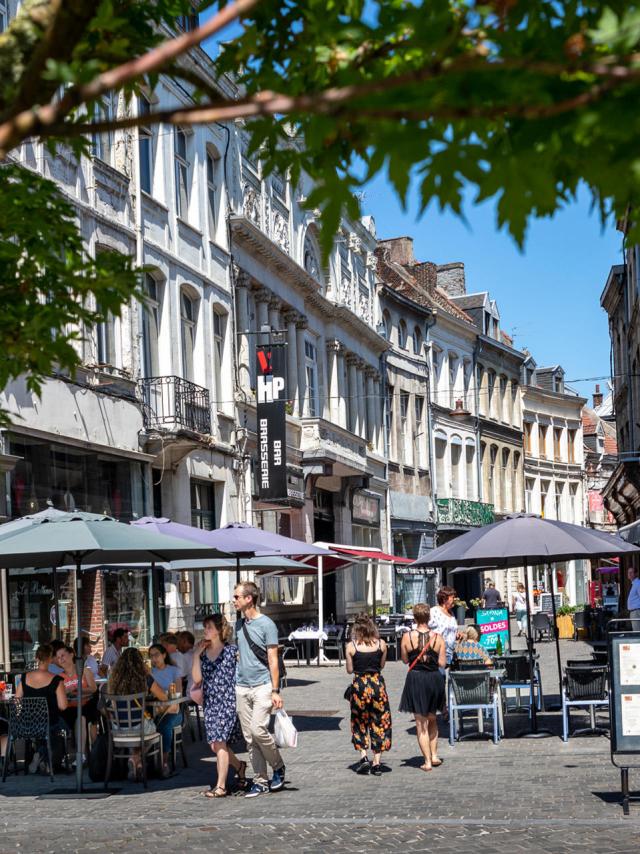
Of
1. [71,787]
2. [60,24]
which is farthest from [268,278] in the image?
[60,24]

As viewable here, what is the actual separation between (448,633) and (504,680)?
2.82 feet

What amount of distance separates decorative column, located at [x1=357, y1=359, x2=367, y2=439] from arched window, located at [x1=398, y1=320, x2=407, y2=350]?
5.42 m

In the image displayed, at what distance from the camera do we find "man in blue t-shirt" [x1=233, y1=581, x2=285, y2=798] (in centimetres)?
1109

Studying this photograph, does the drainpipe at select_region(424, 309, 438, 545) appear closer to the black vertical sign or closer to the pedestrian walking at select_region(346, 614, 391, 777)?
the black vertical sign

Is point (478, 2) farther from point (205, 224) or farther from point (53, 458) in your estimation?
point (205, 224)

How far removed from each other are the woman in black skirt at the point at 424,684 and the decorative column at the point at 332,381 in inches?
1000

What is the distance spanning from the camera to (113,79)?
11.0ft

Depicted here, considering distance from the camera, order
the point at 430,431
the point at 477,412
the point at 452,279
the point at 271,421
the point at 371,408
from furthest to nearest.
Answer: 1. the point at 452,279
2. the point at 477,412
3. the point at 430,431
4. the point at 371,408
5. the point at 271,421

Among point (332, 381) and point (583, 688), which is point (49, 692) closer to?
point (583, 688)

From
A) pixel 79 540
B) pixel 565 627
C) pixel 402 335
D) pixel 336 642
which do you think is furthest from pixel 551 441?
pixel 79 540

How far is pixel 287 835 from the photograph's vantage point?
9109mm

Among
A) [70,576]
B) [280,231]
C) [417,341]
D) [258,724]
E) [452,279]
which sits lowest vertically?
[258,724]

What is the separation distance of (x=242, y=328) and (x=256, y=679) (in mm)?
19164

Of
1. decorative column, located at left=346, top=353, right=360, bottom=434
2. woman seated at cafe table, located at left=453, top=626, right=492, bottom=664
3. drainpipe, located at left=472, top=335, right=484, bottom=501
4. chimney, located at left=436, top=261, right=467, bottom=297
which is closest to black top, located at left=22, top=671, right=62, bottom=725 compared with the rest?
woman seated at cafe table, located at left=453, top=626, right=492, bottom=664
